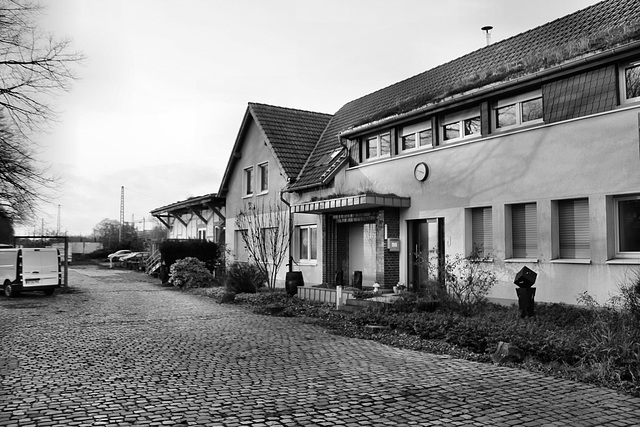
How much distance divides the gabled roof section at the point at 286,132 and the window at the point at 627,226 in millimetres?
12789

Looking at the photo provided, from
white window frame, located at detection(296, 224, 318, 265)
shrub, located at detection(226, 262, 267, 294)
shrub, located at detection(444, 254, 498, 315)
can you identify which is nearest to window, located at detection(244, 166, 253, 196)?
white window frame, located at detection(296, 224, 318, 265)

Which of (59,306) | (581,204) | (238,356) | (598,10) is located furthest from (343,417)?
(59,306)

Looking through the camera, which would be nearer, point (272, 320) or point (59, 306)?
point (272, 320)

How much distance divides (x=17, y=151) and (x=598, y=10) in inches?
649

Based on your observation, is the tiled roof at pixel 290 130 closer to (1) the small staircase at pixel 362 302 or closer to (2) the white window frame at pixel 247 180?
(2) the white window frame at pixel 247 180

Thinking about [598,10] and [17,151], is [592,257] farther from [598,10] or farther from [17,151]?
[17,151]

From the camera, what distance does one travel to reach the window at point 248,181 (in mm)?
25656

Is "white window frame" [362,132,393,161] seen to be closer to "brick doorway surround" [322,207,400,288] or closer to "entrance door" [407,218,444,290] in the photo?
"brick doorway surround" [322,207,400,288]

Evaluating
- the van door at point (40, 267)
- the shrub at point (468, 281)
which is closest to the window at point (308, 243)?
the shrub at point (468, 281)

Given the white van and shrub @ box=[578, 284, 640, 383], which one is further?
the white van

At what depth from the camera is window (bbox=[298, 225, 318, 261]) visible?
67.5 ft

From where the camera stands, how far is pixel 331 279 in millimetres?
19016

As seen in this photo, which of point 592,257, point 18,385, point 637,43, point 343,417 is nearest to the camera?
point 343,417

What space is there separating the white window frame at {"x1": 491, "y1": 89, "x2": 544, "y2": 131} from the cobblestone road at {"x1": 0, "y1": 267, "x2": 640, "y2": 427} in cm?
643
